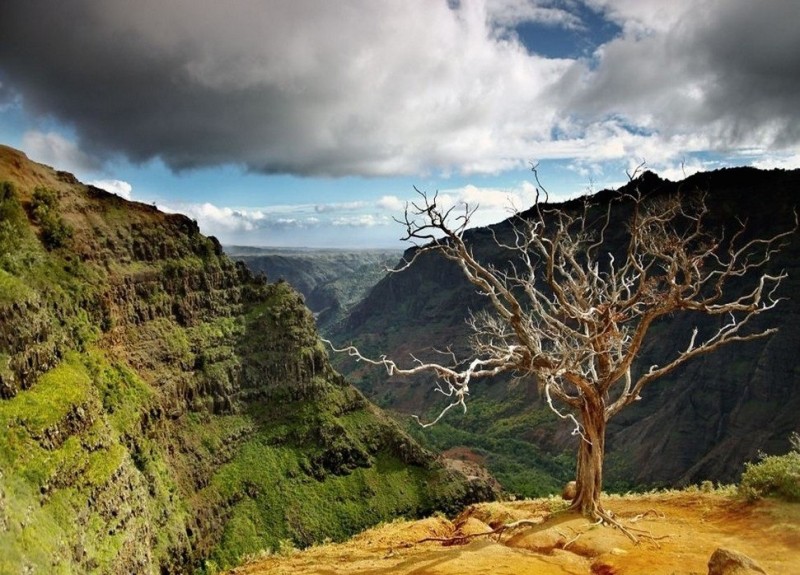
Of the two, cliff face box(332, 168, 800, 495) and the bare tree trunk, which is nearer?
→ the bare tree trunk

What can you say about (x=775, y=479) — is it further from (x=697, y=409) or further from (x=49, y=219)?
(x=697, y=409)

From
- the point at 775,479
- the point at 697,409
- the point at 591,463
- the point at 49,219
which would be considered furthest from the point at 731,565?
the point at 697,409

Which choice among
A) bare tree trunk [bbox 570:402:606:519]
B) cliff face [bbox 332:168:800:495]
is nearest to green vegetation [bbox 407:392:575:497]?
cliff face [bbox 332:168:800:495]

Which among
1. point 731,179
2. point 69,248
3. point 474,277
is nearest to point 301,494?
point 69,248

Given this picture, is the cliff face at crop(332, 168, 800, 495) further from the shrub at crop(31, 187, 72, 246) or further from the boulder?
the boulder

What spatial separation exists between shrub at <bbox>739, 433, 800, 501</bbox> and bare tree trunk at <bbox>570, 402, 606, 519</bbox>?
5731 millimetres

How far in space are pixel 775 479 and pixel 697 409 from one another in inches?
3327

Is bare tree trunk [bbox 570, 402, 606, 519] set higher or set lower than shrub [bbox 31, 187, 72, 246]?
lower

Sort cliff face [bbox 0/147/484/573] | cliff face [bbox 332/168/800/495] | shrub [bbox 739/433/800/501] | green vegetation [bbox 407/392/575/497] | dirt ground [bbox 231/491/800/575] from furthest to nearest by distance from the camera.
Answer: green vegetation [bbox 407/392/575/497] → cliff face [bbox 332/168/800/495] → cliff face [bbox 0/147/484/573] → shrub [bbox 739/433/800/501] → dirt ground [bbox 231/491/800/575]

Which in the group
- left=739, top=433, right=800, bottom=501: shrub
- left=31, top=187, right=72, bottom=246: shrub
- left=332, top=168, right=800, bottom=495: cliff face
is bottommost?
left=332, top=168, right=800, bottom=495: cliff face

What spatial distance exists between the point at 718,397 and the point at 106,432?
8890cm

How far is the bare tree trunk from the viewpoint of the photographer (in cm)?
1620

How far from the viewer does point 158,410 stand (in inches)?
2175

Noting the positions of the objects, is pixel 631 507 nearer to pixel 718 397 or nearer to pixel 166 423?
pixel 166 423
